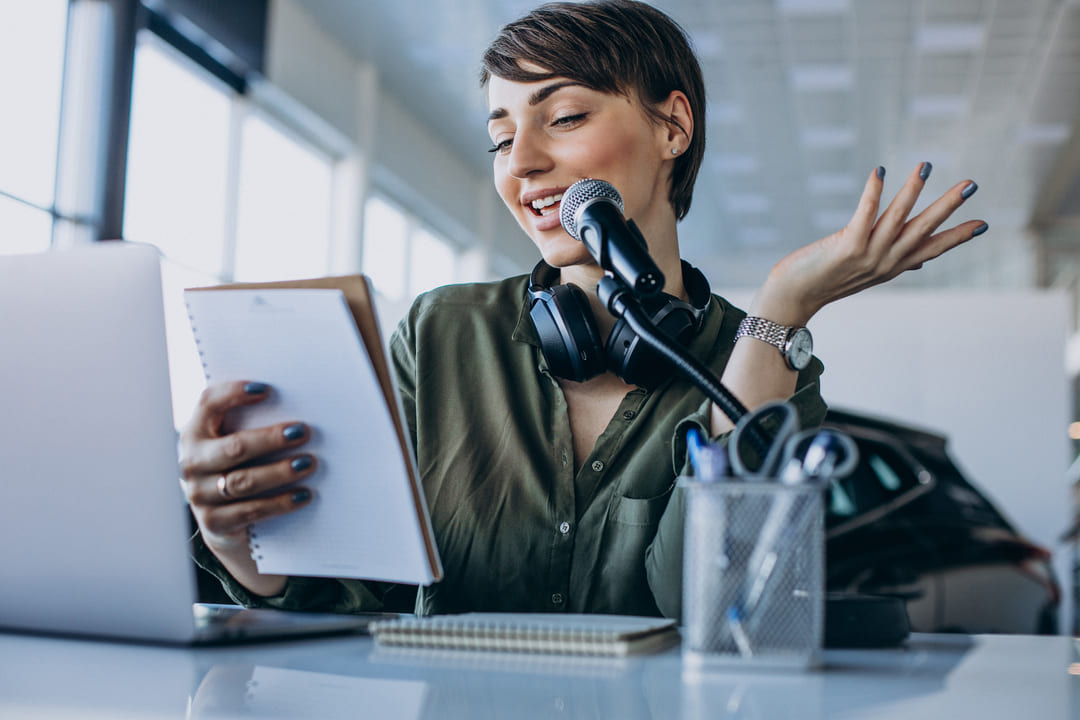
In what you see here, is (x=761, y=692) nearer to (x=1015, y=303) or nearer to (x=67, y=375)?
(x=67, y=375)

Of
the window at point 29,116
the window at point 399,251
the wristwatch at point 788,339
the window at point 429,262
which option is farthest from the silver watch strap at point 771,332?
the window at point 429,262

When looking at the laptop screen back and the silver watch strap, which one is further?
the silver watch strap

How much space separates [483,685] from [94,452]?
1.08ft

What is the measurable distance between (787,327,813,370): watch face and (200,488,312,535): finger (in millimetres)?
437

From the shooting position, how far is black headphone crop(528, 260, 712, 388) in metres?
1.20

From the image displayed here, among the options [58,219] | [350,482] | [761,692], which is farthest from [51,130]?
[761,692]

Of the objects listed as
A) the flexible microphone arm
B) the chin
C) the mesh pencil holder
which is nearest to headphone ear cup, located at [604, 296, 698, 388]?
the chin

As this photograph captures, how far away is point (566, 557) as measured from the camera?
1190mm

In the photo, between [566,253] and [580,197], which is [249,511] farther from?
[566,253]

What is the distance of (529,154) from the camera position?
1.29 meters

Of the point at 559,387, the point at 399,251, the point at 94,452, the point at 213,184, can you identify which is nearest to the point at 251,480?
the point at 94,452

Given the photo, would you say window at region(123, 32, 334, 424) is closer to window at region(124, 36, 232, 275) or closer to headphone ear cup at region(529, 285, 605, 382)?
window at region(124, 36, 232, 275)

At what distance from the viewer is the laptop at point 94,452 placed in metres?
0.70

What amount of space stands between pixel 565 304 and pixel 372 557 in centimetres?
46
